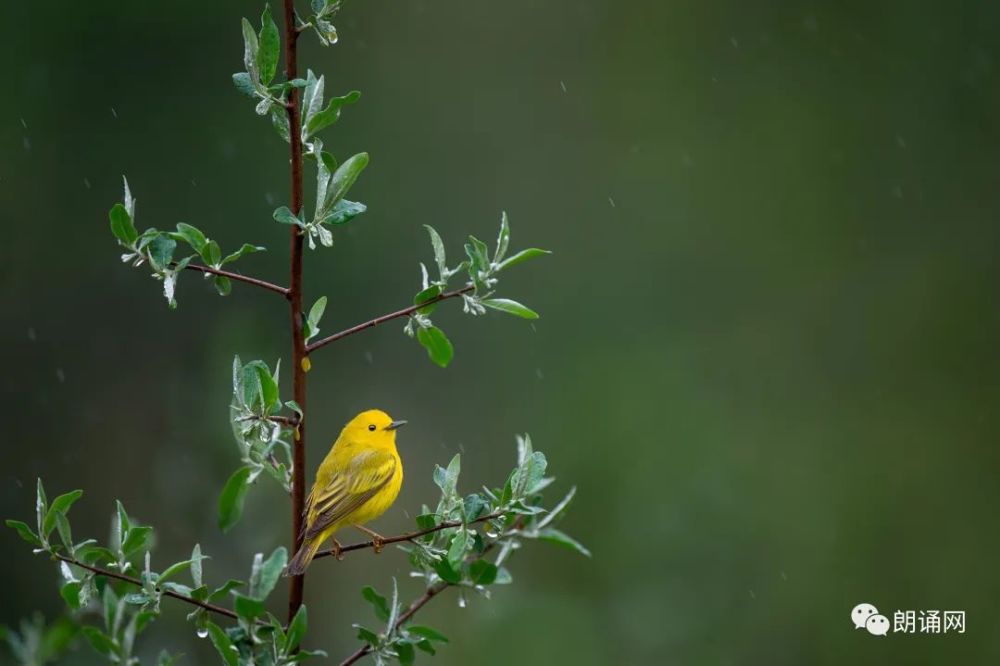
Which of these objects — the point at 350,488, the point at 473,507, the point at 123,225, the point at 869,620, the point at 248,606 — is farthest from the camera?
the point at 869,620

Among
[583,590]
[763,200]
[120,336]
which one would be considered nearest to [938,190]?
[763,200]

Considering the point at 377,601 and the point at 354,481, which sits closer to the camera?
the point at 377,601

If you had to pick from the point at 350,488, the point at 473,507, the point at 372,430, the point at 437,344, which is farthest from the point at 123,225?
the point at 372,430

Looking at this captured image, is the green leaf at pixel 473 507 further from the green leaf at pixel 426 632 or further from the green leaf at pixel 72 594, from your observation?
the green leaf at pixel 72 594

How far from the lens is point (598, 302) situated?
37.4 feet

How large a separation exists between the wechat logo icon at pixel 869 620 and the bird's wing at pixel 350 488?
4319 millimetres

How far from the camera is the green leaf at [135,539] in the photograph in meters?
2.46

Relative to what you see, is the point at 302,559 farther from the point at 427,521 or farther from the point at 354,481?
the point at 354,481

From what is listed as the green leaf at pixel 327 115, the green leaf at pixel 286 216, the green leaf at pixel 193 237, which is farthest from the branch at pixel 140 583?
the green leaf at pixel 327 115

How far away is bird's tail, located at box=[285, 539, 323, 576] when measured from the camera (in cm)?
258

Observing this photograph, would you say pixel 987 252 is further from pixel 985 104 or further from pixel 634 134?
pixel 634 134

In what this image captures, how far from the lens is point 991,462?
34.8 feet

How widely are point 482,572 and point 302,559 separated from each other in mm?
492

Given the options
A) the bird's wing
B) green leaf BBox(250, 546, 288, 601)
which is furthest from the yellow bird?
green leaf BBox(250, 546, 288, 601)
